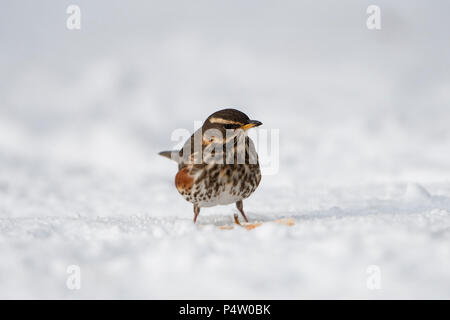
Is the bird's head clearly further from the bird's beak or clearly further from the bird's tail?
the bird's tail

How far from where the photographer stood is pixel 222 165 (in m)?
5.62

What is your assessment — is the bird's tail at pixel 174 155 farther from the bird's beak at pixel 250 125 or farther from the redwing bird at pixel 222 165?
the bird's beak at pixel 250 125

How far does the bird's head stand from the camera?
5609 millimetres

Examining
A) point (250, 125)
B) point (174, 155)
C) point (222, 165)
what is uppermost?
point (250, 125)

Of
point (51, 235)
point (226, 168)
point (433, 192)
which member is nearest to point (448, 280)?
point (226, 168)

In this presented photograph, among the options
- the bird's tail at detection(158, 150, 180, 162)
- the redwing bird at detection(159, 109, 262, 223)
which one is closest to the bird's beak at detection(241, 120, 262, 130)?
the redwing bird at detection(159, 109, 262, 223)

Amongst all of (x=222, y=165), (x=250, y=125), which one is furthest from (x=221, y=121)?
(x=222, y=165)

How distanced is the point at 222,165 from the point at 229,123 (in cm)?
44

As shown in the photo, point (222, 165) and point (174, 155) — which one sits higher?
point (174, 155)

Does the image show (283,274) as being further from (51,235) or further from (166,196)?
(166,196)

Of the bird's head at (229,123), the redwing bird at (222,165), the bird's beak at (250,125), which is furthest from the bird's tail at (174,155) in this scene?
the bird's beak at (250,125)

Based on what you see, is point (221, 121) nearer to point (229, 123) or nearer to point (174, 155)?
point (229, 123)

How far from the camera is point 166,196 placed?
30.0 feet
